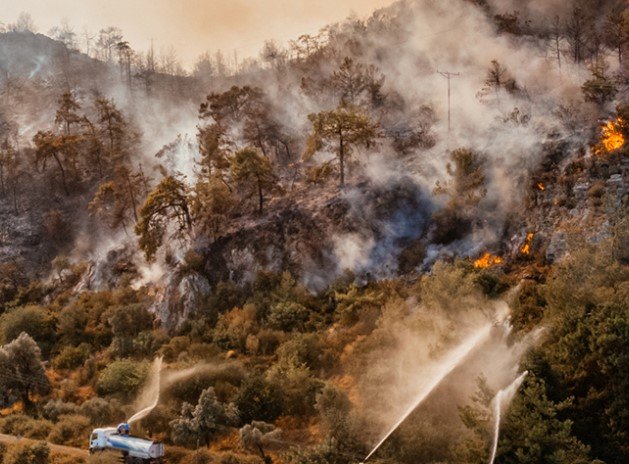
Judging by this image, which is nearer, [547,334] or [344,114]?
[547,334]

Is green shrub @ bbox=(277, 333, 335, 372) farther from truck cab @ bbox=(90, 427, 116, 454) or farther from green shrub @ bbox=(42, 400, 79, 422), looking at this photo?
green shrub @ bbox=(42, 400, 79, 422)

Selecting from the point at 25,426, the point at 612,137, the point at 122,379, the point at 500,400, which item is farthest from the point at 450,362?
the point at 612,137

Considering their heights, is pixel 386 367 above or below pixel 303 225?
below

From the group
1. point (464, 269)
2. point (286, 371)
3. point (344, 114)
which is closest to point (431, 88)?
point (344, 114)

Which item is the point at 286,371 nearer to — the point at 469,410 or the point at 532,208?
the point at 469,410

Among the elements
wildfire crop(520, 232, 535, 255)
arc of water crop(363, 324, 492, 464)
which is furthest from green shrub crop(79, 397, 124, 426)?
wildfire crop(520, 232, 535, 255)

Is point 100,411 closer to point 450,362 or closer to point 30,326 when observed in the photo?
point 30,326
